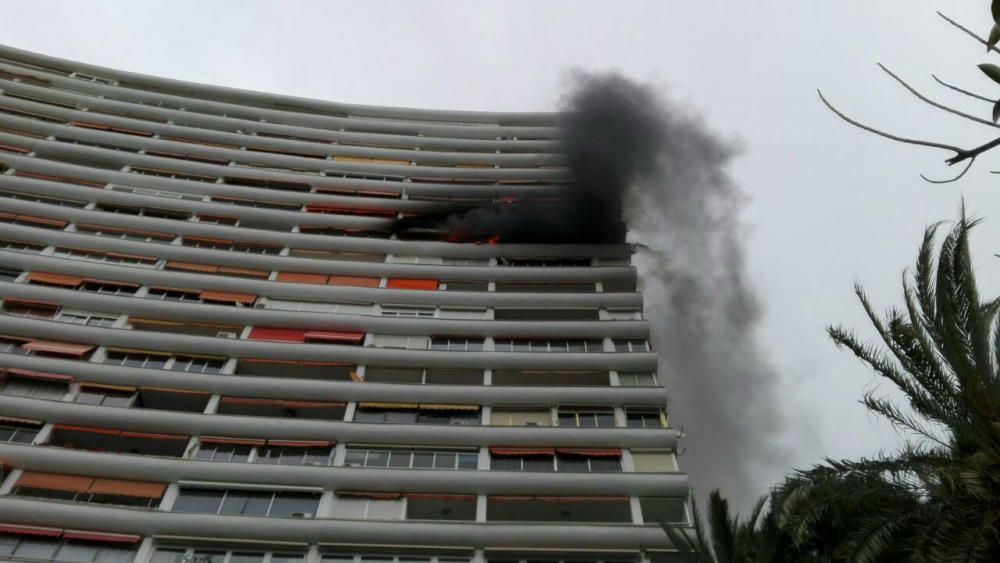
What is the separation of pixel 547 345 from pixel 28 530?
17.5 metres

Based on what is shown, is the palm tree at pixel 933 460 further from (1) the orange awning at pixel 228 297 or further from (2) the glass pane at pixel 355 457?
(1) the orange awning at pixel 228 297

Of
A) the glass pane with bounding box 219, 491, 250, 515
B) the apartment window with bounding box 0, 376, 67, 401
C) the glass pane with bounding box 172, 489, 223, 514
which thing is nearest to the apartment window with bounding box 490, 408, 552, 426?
the glass pane with bounding box 219, 491, 250, 515

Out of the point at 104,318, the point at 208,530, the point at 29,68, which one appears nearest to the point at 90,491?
the point at 208,530

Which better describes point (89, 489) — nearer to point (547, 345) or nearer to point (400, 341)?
point (400, 341)

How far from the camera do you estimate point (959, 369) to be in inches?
464

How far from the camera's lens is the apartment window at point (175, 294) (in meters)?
30.5

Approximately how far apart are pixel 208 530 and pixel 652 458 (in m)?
13.5

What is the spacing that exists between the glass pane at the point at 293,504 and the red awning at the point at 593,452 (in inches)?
304

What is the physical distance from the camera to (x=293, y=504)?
22516mm

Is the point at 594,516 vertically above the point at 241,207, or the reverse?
the point at 241,207

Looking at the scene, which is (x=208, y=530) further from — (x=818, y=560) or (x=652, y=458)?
(x=818, y=560)

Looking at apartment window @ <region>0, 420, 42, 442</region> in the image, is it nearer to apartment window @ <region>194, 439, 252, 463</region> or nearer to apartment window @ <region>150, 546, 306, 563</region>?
apartment window @ <region>194, 439, 252, 463</region>

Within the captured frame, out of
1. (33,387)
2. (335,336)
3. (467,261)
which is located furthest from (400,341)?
(33,387)

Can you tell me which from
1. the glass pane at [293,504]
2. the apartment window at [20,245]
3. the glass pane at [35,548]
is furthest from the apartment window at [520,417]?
the apartment window at [20,245]
